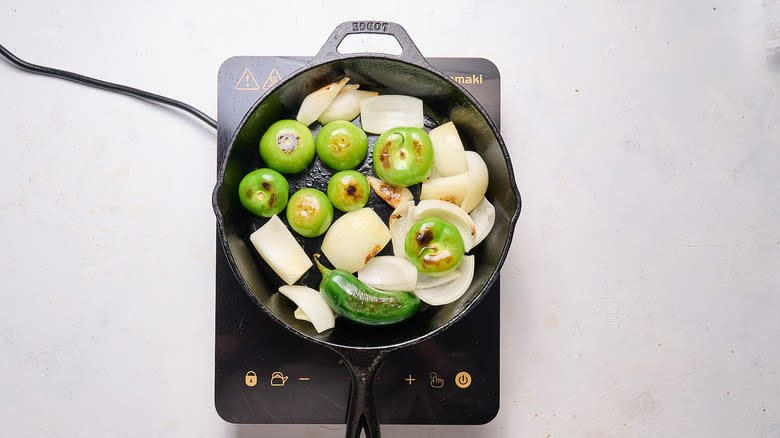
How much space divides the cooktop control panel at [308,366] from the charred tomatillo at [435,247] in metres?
0.17

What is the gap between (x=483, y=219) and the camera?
1275 millimetres

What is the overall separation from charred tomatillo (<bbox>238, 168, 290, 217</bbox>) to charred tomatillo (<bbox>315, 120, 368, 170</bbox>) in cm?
11

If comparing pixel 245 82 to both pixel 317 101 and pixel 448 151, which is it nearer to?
pixel 317 101

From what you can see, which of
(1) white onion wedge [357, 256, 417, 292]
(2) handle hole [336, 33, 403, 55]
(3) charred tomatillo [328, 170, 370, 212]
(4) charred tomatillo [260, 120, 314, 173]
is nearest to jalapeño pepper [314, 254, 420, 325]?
(1) white onion wedge [357, 256, 417, 292]

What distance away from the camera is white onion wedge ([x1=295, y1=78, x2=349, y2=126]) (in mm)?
1257

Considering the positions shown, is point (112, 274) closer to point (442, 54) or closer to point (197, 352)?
point (197, 352)

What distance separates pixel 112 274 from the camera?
139cm

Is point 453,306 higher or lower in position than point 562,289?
higher

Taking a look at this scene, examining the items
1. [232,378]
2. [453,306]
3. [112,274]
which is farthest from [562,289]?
[112,274]

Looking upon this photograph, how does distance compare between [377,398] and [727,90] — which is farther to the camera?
[727,90]

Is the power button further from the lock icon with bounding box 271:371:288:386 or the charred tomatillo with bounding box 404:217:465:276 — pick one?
the lock icon with bounding box 271:371:288:386

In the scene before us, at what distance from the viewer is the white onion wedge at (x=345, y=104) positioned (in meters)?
1.29

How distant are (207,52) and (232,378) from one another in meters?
0.75

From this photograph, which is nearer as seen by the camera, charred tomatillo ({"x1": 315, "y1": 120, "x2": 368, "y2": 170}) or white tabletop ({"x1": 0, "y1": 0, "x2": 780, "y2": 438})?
charred tomatillo ({"x1": 315, "y1": 120, "x2": 368, "y2": 170})
